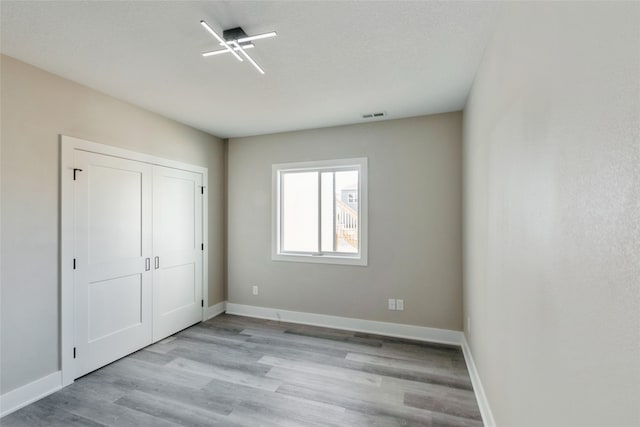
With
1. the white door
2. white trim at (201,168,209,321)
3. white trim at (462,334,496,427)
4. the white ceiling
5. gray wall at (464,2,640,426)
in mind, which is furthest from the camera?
white trim at (201,168,209,321)

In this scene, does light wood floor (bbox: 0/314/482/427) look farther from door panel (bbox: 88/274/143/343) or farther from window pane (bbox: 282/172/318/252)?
window pane (bbox: 282/172/318/252)

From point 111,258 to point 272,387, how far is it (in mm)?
2021

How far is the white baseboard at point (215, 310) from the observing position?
4.05 meters

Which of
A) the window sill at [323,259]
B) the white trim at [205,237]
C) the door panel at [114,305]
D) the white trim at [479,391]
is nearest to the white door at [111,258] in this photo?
the door panel at [114,305]

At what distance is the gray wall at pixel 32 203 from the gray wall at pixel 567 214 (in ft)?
10.9

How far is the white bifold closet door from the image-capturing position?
2.64m

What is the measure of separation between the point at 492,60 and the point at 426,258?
2146mm

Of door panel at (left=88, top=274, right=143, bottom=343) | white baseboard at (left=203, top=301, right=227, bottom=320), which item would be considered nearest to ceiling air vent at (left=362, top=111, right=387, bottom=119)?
door panel at (left=88, top=274, right=143, bottom=343)

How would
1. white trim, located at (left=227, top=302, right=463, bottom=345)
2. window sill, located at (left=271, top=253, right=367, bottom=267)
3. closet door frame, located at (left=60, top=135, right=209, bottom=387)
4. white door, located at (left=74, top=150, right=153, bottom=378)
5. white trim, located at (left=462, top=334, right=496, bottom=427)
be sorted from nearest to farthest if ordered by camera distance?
white trim, located at (left=462, top=334, right=496, bottom=427) < closet door frame, located at (left=60, top=135, right=209, bottom=387) < white door, located at (left=74, top=150, right=153, bottom=378) < white trim, located at (left=227, top=302, right=463, bottom=345) < window sill, located at (left=271, top=253, right=367, bottom=267)

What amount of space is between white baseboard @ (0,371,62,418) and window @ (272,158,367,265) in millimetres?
2433

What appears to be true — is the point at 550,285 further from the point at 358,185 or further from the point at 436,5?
the point at 358,185

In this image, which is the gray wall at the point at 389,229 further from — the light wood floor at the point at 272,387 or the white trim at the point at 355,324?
the light wood floor at the point at 272,387

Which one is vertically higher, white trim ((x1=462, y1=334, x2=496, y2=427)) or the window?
the window

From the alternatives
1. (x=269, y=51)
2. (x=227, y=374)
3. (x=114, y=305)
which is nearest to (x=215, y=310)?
(x=114, y=305)
